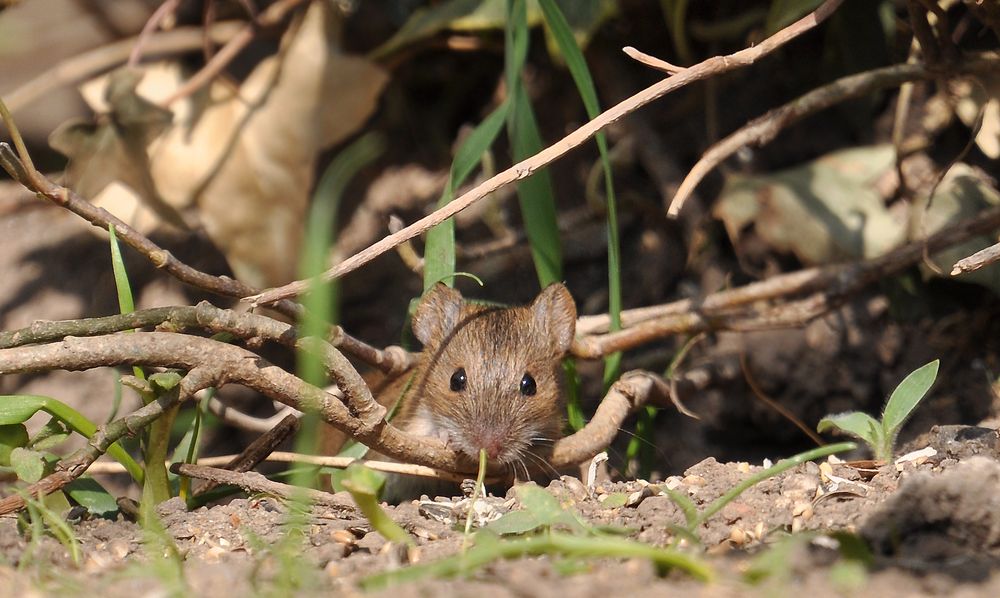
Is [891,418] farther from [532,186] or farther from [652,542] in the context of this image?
[532,186]

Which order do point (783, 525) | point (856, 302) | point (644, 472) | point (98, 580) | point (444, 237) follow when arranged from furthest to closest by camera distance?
point (856, 302), point (644, 472), point (444, 237), point (783, 525), point (98, 580)

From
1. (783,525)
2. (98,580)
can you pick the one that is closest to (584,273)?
(783,525)

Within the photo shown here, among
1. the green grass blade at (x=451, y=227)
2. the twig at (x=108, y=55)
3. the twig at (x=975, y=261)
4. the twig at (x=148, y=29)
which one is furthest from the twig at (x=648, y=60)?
the twig at (x=108, y=55)

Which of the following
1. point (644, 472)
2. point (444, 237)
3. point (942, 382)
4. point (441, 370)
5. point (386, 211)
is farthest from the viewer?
point (386, 211)

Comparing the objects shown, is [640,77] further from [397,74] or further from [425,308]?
[425,308]

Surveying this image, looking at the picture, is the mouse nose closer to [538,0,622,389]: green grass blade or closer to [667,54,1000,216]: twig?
[538,0,622,389]: green grass blade

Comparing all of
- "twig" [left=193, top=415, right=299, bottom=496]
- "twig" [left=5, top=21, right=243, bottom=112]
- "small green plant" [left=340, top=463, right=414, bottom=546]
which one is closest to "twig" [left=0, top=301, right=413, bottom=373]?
"twig" [left=193, top=415, right=299, bottom=496]

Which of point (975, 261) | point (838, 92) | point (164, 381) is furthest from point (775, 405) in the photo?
point (164, 381)
